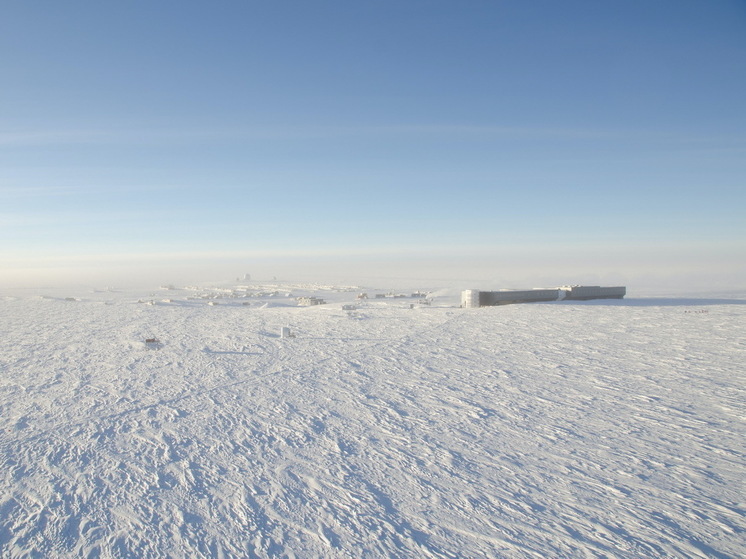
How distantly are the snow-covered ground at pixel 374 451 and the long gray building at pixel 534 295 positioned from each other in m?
8.84

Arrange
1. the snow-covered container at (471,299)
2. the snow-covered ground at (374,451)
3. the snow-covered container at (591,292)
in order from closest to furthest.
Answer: the snow-covered ground at (374,451)
the snow-covered container at (471,299)
the snow-covered container at (591,292)

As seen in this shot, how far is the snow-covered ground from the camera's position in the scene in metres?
3.77

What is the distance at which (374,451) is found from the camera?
5.28m

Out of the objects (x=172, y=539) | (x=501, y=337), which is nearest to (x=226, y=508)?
(x=172, y=539)

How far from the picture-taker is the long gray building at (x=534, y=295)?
19.6 metres

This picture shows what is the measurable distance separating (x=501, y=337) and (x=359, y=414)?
22.2 ft

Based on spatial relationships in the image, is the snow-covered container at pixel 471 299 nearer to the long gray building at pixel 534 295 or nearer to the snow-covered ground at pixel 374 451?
the long gray building at pixel 534 295

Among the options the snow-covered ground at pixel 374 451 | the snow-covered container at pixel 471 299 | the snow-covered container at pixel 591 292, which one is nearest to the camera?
the snow-covered ground at pixel 374 451

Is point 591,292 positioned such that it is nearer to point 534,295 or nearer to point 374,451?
point 534,295

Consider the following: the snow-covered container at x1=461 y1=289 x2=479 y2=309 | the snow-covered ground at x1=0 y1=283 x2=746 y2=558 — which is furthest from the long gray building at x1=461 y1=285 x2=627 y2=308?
the snow-covered ground at x1=0 y1=283 x2=746 y2=558

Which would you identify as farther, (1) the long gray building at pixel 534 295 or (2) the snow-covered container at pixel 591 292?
(2) the snow-covered container at pixel 591 292

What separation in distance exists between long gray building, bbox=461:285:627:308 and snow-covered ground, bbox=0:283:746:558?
29.0 ft

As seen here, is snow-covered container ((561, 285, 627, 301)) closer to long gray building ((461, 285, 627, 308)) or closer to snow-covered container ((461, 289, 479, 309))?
long gray building ((461, 285, 627, 308))

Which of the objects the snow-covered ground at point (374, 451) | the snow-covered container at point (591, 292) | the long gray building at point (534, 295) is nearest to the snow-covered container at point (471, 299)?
the long gray building at point (534, 295)
